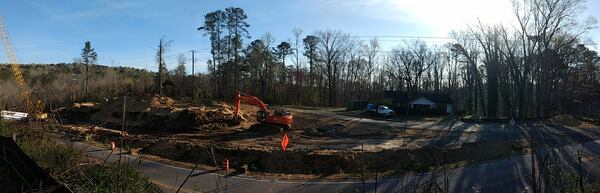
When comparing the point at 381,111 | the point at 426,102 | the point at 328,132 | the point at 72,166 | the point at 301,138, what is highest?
the point at 426,102

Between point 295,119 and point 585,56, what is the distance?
60.9m

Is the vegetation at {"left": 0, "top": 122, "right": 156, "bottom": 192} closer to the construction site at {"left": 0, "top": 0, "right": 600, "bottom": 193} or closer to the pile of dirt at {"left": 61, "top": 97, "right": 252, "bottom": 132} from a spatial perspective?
the construction site at {"left": 0, "top": 0, "right": 600, "bottom": 193}

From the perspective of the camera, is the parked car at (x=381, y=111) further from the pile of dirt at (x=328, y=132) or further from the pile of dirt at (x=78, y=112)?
the pile of dirt at (x=78, y=112)

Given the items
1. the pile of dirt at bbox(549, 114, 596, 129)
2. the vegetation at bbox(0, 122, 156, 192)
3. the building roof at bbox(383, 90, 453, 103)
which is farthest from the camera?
the building roof at bbox(383, 90, 453, 103)

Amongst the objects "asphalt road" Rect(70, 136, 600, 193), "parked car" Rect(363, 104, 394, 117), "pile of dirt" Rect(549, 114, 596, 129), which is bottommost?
"asphalt road" Rect(70, 136, 600, 193)

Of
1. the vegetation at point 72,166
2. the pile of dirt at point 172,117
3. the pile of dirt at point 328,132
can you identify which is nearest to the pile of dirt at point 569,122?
the pile of dirt at point 328,132

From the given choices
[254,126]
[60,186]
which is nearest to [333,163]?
[254,126]

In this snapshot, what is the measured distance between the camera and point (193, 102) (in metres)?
59.2

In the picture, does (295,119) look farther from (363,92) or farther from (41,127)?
(363,92)

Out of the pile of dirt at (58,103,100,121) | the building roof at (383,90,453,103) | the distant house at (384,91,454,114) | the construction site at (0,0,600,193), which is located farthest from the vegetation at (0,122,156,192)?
the building roof at (383,90,453,103)

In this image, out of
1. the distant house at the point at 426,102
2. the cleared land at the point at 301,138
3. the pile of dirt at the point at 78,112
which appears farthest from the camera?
the distant house at the point at 426,102

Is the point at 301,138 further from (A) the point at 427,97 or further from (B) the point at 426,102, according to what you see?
(A) the point at 427,97

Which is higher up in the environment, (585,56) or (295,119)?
(585,56)

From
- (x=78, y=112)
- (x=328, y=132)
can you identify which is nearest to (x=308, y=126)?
(x=328, y=132)
